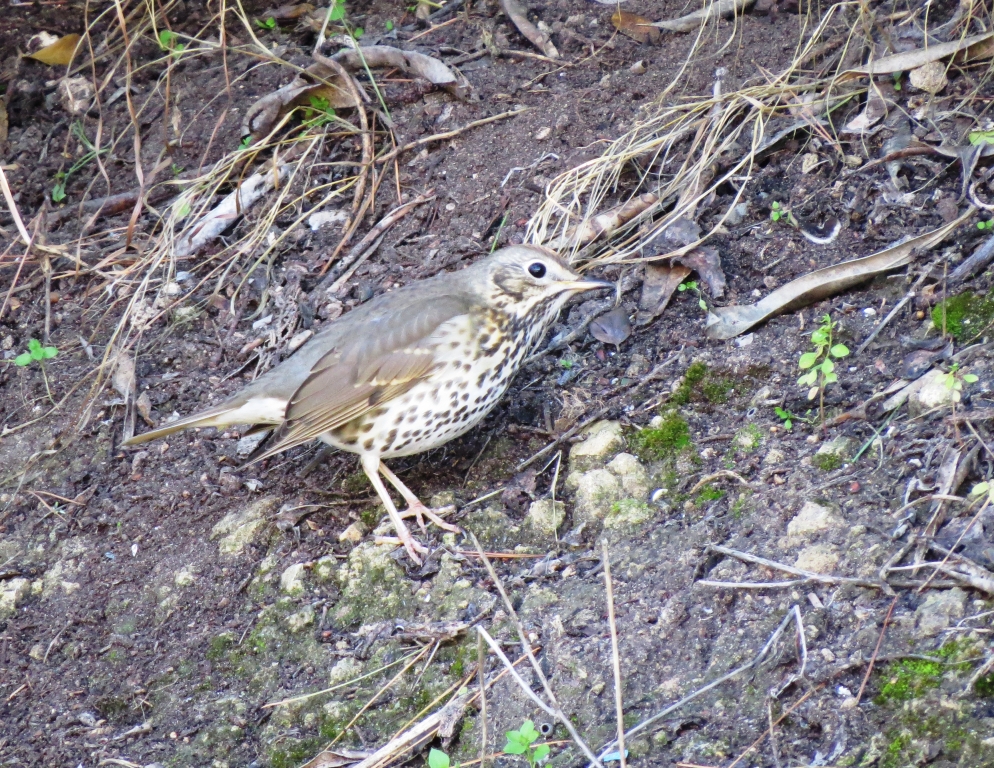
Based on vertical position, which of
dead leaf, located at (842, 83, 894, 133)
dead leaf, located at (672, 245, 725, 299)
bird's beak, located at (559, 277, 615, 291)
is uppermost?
dead leaf, located at (842, 83, 894, 133)

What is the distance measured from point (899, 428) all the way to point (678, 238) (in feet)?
5.13

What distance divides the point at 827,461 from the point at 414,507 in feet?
5.42

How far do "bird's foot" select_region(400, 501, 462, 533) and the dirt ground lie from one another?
0.19 feet

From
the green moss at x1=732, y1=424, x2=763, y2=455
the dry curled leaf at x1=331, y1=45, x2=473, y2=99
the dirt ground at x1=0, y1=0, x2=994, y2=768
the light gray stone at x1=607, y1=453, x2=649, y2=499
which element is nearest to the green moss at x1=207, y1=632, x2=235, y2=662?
the dirt ground at x1=0, y1=0, x2=994, y2=768

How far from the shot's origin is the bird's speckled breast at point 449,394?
4.43 meters

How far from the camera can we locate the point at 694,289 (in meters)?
4.85

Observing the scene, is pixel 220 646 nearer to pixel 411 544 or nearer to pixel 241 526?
pixel 241 526

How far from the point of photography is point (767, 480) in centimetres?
381

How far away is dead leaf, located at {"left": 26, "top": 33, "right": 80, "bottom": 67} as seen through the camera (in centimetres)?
657

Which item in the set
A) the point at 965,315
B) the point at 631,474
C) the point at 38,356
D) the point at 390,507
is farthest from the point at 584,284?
the point at 38,356

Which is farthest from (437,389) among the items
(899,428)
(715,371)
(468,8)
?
(468,8)

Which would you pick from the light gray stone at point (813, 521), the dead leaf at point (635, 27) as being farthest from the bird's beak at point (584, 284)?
the dead leaf at point (635, 27)

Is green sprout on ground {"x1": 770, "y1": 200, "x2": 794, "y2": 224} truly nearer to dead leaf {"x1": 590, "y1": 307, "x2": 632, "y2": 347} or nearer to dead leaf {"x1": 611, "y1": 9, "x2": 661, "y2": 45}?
dead leaf {"x1": 590, "y1": 307, "x2": 632, "y2": 347}

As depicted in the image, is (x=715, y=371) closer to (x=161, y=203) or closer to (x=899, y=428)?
(x=899, y=428)
